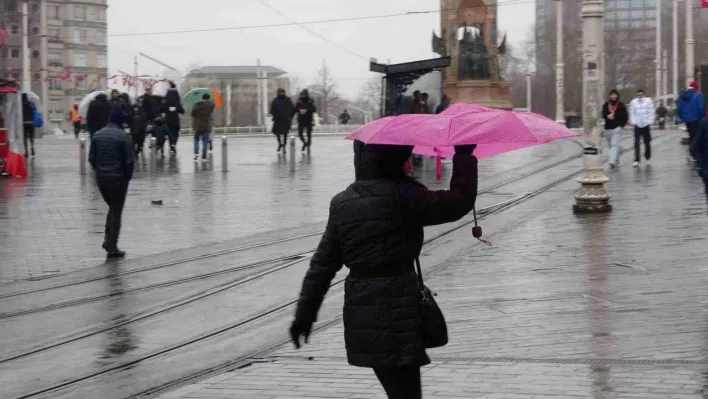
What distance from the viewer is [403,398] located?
5473mm

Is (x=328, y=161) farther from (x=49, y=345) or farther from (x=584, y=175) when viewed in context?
(x=49, y=345)

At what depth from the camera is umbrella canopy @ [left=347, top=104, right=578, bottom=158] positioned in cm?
557

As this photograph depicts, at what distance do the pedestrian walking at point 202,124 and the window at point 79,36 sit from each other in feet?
352

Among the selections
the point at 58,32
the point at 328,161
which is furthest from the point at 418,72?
the point at 58,32

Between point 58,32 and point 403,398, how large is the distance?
448 ft

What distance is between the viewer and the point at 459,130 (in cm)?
562

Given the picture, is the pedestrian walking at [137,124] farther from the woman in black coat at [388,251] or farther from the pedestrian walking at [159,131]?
the woman in black coat at [388,251]

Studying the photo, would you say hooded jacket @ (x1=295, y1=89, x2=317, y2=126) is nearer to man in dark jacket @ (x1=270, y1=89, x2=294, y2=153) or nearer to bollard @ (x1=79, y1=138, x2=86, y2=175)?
man in dark jacket @ (x1=270, y1=89, x2=294, y2=153)

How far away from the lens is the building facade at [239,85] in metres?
142

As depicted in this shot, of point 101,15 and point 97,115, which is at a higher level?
point 101,15

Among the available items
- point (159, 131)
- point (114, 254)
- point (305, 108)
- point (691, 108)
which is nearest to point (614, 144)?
point (691, 108)

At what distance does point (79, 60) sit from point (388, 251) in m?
138

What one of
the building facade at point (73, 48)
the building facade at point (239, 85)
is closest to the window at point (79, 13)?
the building facade at point (73, 48)

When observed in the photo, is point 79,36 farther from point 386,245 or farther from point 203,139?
point 386,245
